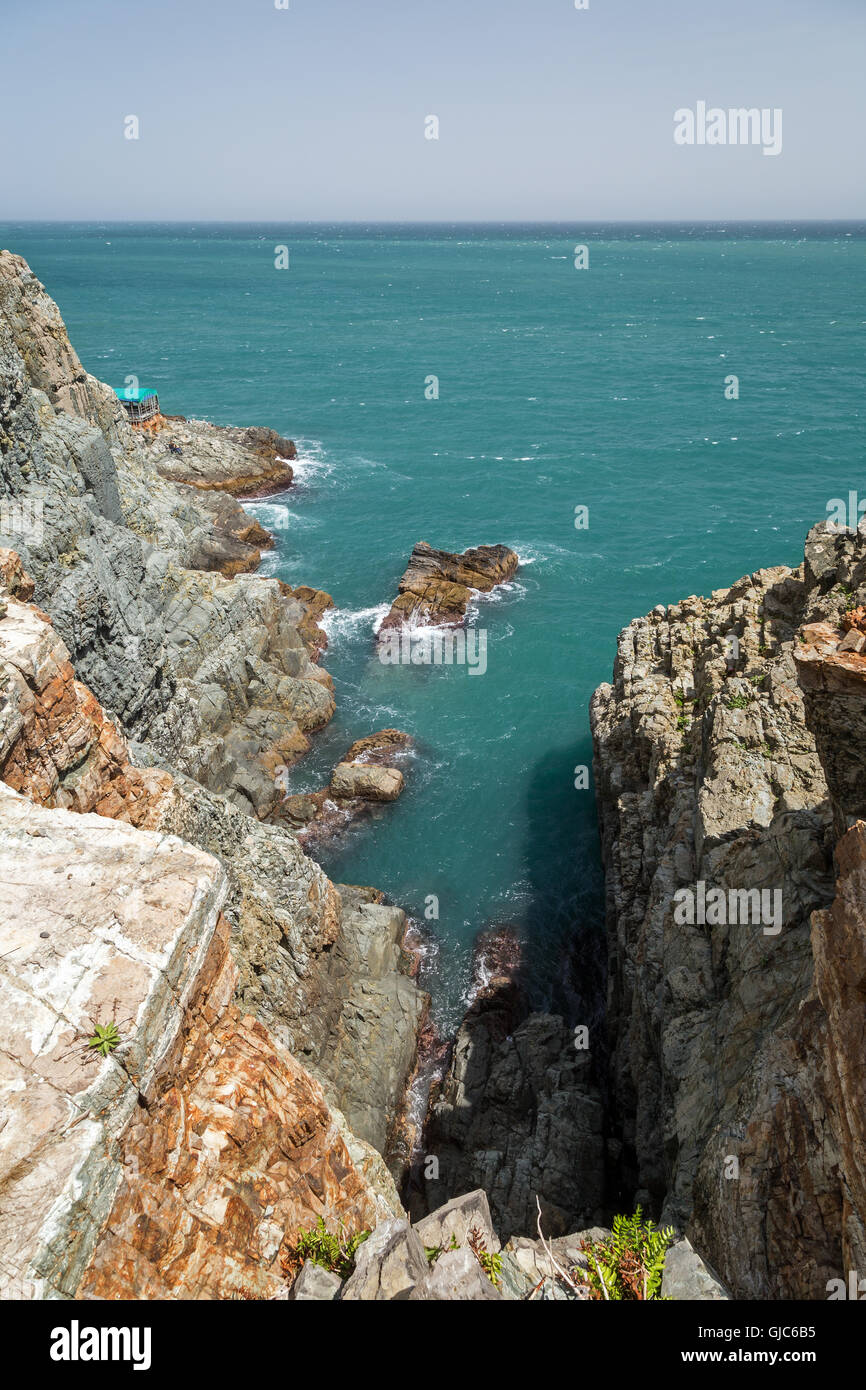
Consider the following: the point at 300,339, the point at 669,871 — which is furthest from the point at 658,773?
the point at 300,339

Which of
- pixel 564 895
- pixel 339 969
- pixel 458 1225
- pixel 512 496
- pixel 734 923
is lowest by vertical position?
pixel 564 895

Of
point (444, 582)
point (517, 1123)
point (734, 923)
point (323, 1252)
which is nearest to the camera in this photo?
point (323, 1252)

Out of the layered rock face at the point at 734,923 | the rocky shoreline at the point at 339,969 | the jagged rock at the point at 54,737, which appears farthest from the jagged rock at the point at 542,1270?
the jagged rock at the point at 54,737

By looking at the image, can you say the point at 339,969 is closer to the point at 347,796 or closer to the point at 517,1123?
the point at 517,1123

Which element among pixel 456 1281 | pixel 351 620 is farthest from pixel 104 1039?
pixel 351 620

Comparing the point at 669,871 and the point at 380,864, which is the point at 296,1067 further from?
the point at 380,864

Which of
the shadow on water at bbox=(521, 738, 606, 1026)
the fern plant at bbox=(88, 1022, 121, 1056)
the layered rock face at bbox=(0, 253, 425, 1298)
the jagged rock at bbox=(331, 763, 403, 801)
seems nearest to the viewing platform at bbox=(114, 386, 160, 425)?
the layered rock face at bbox=(0, 253, 425, 1298)

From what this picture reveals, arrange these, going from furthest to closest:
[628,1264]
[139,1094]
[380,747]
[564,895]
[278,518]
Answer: [278,518], [380,747], [564,895], [628,1264], [139,1094]
